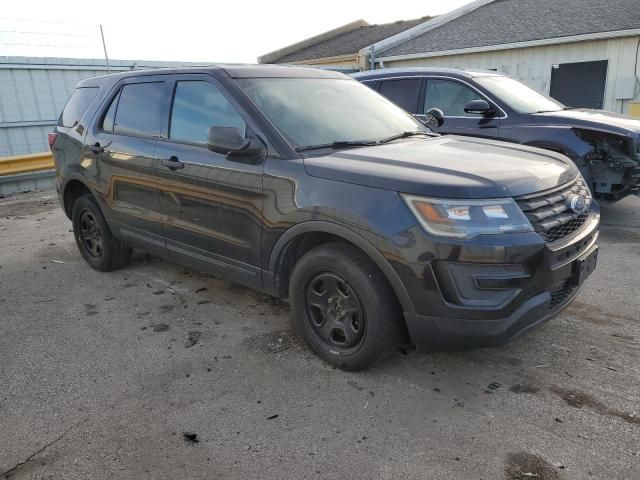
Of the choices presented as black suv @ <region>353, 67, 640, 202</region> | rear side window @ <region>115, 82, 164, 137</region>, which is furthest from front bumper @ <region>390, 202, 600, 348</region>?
black suv @ <region>353, 67, 640, 202</region>

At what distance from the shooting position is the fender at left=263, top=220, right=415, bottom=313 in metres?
2.73

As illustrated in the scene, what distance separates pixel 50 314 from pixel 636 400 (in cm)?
420

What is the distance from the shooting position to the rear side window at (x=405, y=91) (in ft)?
22.5

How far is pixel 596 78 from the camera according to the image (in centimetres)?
1587

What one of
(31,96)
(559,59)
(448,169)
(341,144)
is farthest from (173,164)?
(559,59)

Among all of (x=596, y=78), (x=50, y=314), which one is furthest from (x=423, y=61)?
(x=50, y=314)

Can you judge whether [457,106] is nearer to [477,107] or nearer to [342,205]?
[477,107]

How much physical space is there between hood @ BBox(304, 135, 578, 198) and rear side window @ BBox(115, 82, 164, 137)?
1685 mm

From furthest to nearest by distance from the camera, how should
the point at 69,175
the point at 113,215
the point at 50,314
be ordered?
the point at 69,175
the point at 113,215
the point at 50,314

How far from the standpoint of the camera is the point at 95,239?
16.8 feet

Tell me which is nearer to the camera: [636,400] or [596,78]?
[636,400]

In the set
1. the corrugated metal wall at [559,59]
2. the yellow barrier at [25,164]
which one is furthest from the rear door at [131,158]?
the corrugated metal wall at [559,59]

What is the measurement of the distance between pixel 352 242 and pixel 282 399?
3.22ft

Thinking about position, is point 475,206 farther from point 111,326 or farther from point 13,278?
point 13,278
